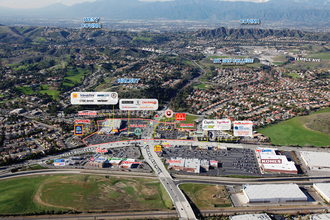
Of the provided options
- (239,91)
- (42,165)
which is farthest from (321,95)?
(42,165)

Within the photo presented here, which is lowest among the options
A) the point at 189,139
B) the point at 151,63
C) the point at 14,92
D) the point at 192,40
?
the point at 189,139

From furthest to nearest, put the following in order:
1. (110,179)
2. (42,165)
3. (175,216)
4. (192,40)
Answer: (192,40), (42,165), (110,179), (175,216)

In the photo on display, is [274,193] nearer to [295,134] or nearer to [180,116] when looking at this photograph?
[295,134]

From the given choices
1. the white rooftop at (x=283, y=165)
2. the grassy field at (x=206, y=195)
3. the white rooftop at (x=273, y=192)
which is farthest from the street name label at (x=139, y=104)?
the white rooftop at (x=273, y=192)

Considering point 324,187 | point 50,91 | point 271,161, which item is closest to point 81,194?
point 271,161

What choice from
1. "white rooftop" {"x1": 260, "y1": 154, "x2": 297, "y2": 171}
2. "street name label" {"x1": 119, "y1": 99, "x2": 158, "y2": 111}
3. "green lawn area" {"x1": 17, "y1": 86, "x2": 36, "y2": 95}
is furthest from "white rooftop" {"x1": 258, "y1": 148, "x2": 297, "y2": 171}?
"green lawn area" {"x1": 17, "y1": 86, "x2": 36, "y2": 95}

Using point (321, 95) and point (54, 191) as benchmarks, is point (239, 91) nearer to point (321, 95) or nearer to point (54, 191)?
point (321, 95)

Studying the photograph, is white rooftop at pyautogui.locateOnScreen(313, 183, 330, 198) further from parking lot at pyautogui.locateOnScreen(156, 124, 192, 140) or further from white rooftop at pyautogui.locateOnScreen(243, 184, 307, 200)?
parking lot at pyautogui.locateOnScreen(156, 124, 192, 140)
